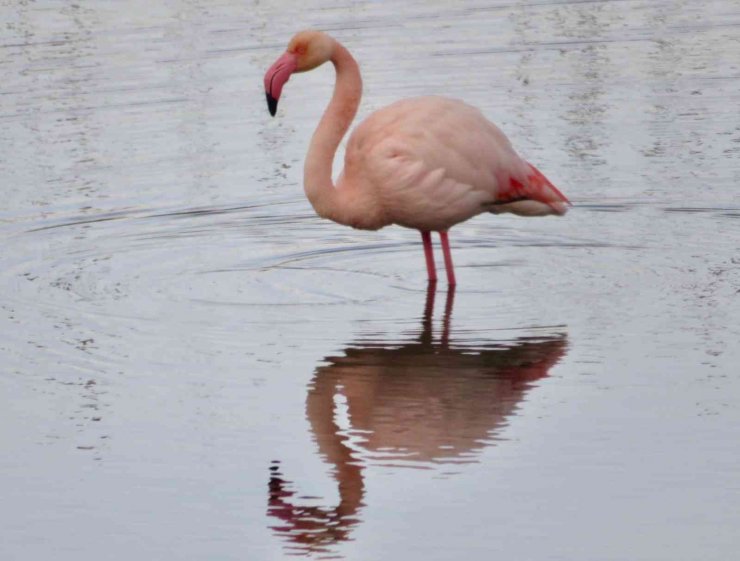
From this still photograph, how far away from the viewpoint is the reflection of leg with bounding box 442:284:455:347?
25.2 ft

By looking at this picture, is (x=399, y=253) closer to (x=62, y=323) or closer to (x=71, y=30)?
(x=62, y=323)

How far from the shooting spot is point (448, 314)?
8.12m

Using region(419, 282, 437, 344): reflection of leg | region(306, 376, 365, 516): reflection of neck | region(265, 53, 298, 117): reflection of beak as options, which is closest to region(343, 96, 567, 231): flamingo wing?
region(419, 282, 437, 344): reflection of leg

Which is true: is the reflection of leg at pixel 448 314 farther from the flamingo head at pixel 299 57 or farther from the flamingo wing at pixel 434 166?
the flamingo head at pixel 299 57

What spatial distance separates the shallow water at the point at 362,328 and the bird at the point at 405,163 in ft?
1.19

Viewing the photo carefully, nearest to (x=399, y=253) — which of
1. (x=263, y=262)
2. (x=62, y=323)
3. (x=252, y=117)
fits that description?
(x=263, y=262)

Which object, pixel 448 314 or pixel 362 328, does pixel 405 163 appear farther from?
pixel 362 328

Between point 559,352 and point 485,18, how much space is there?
929cm

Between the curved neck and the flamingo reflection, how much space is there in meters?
0.88

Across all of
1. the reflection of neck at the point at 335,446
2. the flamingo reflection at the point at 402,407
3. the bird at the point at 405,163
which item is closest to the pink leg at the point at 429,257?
the bird at the point at 405,163

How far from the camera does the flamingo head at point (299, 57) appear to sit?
28.1 ft

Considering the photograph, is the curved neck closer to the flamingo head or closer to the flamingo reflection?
the flamingo head

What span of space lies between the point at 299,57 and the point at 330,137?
0.44 m

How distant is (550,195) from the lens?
892cm
